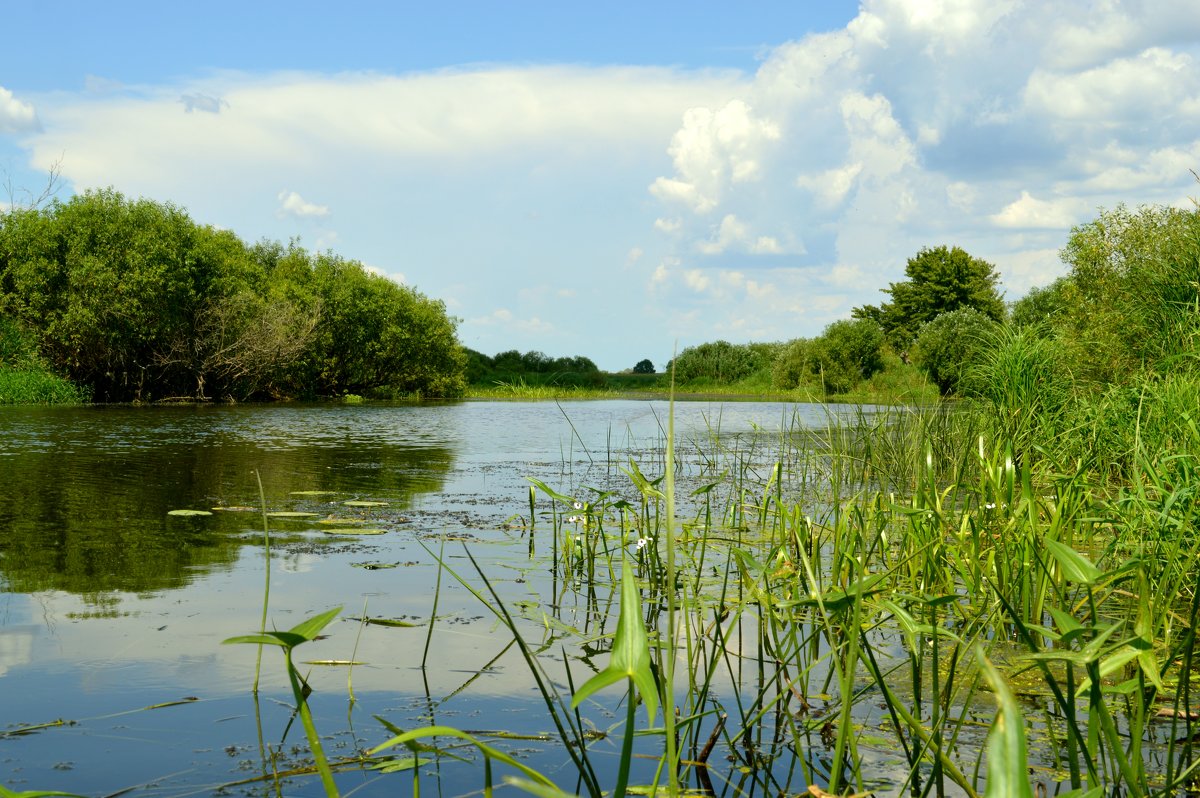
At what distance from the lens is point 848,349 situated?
1547 inches

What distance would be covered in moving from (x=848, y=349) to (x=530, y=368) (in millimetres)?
20773

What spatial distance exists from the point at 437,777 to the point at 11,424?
20.3 metres

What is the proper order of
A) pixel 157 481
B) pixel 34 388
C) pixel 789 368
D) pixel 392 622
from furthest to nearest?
pixel 789 368 → pixel 34 388 → pixel 157 481 → pixel 392 622

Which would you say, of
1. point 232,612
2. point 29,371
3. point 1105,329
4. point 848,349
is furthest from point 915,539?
point 848,349

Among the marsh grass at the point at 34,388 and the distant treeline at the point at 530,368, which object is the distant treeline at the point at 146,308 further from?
the distant treeline at the point at 530,368

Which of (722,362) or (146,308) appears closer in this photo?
(146,308)

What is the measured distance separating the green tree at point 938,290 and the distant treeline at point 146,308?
99.5 ft

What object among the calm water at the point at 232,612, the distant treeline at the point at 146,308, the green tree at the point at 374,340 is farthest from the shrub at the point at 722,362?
the calm water at the point at 232,612

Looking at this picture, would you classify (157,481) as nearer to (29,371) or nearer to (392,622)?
(392,622)

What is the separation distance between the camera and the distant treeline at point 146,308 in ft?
98.2

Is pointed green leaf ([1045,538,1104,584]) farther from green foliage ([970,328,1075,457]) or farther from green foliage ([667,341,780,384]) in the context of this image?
green foliage ([667,341,780,384])

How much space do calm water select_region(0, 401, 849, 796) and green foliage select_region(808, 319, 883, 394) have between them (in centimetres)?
2469

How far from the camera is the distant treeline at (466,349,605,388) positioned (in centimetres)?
5206

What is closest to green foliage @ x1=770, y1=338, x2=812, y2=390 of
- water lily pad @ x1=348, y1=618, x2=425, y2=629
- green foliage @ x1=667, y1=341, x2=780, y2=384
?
green foliage @ x1=667, y1=341, x2=780, y2=384
